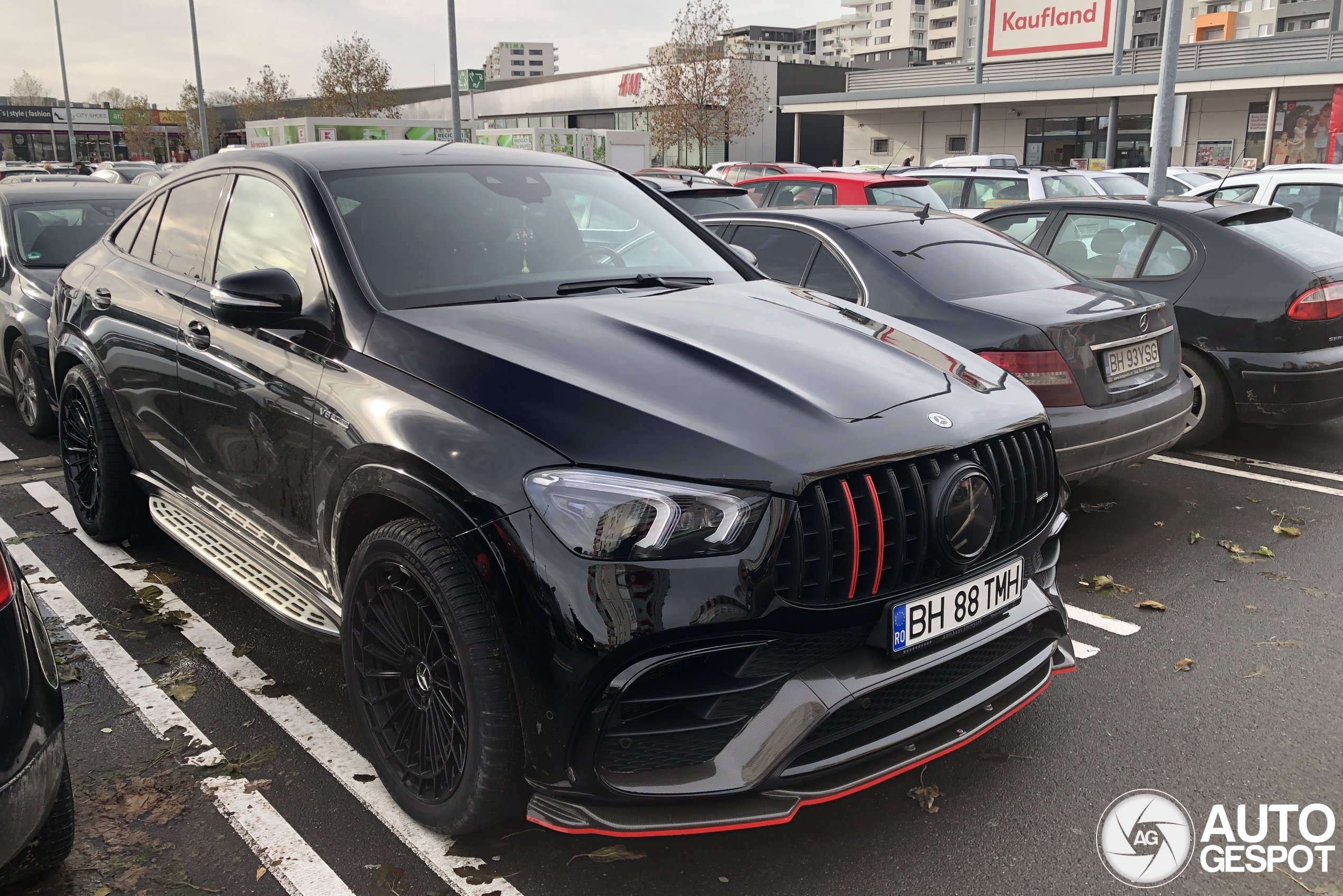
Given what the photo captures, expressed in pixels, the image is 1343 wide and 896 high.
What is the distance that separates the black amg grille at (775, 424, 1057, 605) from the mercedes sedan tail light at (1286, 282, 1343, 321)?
4428 millimetres

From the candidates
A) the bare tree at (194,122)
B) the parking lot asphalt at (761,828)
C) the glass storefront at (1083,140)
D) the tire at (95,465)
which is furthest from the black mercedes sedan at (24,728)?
the bare tree at (194,122)

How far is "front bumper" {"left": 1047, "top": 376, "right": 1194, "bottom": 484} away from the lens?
463 cm

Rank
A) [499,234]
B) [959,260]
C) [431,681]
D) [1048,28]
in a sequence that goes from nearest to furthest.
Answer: [431,681], [499,234], [959,260], [1048,28]

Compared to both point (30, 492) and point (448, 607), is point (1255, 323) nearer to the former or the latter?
point (448, 607)

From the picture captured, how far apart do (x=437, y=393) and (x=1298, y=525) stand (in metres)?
4.60

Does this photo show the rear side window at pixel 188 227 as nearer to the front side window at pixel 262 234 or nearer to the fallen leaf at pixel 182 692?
the front side window at pixel 262 234

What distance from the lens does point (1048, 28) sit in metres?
39.2

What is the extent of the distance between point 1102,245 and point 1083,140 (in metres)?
37.2

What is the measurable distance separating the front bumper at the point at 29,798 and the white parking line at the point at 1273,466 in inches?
251

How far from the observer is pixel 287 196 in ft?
11.6

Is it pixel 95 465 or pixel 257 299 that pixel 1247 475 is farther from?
pixel 95 465

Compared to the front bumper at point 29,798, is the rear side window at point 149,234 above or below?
above

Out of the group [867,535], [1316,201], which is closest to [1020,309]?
[867,535]

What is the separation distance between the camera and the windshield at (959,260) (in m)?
5.19
